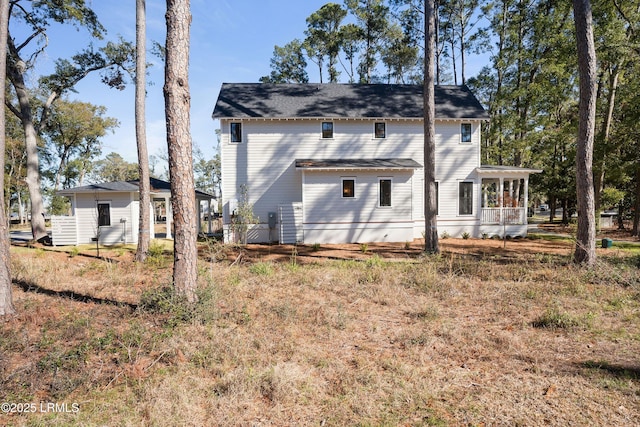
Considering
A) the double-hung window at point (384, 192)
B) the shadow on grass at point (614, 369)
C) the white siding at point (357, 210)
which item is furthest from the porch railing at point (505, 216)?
the shadow on grass at point (614, 369)

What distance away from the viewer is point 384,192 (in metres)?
16.4

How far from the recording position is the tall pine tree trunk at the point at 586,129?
9.34 m

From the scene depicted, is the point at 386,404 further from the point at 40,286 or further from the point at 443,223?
the point at 443,223

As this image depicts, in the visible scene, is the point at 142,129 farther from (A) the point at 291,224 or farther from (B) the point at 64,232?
(B) the point at 64,232

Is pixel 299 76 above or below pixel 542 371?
above

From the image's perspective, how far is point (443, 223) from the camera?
17.8 meters

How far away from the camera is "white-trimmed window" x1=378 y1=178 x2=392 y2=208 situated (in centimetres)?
1630

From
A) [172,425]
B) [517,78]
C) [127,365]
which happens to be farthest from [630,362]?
[517,78]

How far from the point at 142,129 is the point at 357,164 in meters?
9.74

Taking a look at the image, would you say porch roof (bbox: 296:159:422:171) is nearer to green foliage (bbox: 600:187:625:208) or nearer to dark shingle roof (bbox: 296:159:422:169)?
dark shingle roof (bbox: 296:159:422:169)

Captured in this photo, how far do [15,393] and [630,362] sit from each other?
7.74 meters

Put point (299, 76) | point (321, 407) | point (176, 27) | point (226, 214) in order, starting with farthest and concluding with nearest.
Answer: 1. point (299, 76)
2. point (226, 214)
3. point (176, 27)
4. point (321, 407)

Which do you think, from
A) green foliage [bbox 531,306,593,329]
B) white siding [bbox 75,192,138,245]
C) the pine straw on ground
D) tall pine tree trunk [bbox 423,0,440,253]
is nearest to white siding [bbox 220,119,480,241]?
tall pine tree trunk [bbox 423,0,440,253]

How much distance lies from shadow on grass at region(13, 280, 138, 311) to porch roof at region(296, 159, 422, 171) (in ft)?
34.4
